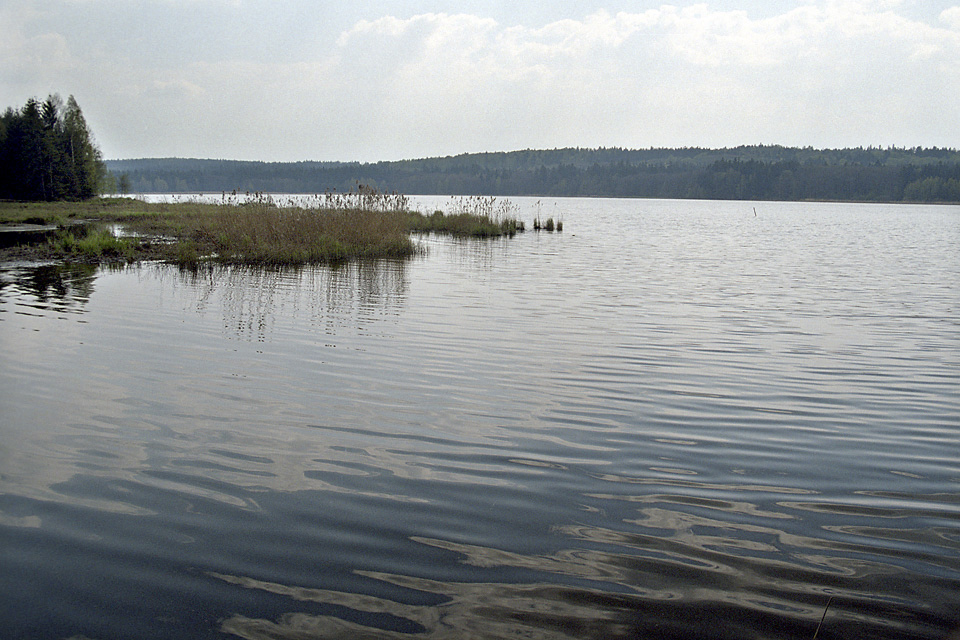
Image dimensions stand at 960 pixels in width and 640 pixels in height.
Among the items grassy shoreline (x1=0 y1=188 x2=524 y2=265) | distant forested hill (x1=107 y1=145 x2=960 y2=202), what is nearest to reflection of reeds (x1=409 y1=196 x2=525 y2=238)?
grassy shoreline (x1=0 y1=188 x2=524 y2=265)

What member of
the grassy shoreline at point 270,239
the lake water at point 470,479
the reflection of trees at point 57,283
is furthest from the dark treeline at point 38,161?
the lake water at point 470,479

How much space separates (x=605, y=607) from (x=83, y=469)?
3.58 m

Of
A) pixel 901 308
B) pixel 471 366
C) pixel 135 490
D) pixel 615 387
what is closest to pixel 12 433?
pixel 135 490

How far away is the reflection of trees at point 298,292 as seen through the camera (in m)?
11.1

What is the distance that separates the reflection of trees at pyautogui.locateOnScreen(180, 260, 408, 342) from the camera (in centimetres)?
1106

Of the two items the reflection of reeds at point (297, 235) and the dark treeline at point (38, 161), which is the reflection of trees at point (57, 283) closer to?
the reflection of reeds at point (297, 235)

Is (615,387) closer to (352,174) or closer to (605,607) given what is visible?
(605,607)

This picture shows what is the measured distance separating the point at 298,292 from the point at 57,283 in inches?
210

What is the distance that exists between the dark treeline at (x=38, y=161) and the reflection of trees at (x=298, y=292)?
50.8m

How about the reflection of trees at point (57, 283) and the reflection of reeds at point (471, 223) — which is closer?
the reflection of trees at point (57, 283)

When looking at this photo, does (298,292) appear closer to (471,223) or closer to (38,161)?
(471,223)

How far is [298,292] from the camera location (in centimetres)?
1420

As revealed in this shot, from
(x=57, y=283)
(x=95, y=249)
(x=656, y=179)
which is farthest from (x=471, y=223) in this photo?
(x=656, y=179)

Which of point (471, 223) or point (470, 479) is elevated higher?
point (471, 223)
